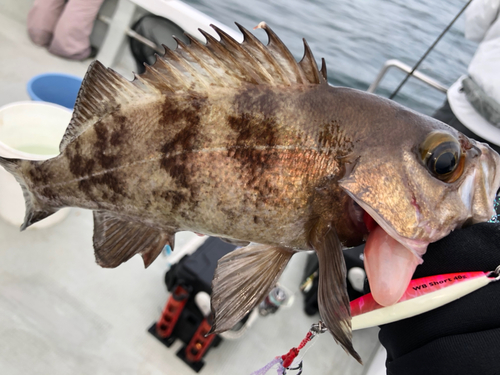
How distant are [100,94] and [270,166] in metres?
0.61

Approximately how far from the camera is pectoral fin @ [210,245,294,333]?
1.04 m

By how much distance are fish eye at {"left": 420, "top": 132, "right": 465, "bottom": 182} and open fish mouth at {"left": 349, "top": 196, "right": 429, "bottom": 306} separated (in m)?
0.19

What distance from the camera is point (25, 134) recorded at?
7.11 ft

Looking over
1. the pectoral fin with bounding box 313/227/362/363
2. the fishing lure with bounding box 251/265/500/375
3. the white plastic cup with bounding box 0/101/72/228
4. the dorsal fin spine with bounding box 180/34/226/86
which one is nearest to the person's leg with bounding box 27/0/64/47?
the white plastic cup with bounding box 0/101/72/228

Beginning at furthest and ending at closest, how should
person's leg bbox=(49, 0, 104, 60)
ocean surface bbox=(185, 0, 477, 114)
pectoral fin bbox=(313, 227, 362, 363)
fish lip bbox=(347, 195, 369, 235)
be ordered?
ocean surface bbox=(185, 0, 477, 114), person's leg bbox=(49, 0, 104, 60), fish lip bbox=(347, 195, 369, 235), pectoral fin bbox=(313, 227, 362, 363)

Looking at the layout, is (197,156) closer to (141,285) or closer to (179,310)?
(179,310)

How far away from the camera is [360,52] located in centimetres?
721

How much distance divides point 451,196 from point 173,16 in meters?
3.29

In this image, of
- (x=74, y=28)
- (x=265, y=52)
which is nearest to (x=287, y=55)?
(x=265, y=52)

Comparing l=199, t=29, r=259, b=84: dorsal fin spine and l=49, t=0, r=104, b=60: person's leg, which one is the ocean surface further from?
l=199, t=29, r=259, b=84: dorsal fin spine

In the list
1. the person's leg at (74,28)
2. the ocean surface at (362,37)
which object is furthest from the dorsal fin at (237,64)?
the ocean surface at (362,37)

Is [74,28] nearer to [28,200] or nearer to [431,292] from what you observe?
[28,200]

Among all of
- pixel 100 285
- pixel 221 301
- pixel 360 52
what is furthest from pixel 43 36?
pixel 360 52

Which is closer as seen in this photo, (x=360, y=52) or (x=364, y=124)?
(x=364, y=124)
